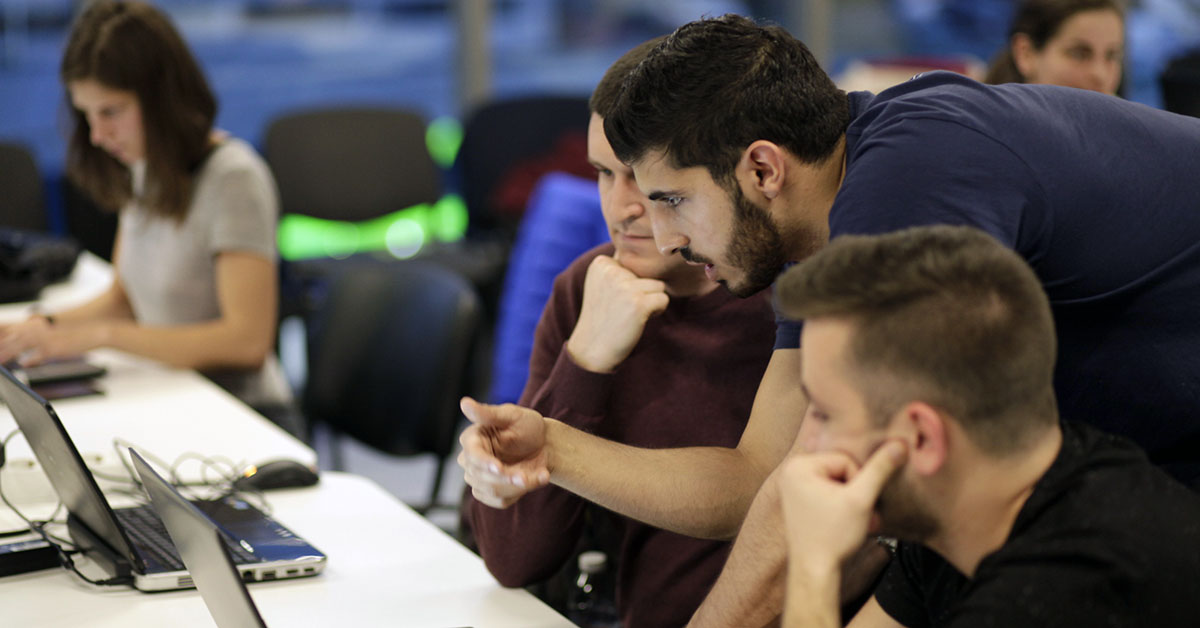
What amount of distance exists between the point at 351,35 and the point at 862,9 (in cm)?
259

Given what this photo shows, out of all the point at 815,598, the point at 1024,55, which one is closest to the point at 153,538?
the point at 815,598

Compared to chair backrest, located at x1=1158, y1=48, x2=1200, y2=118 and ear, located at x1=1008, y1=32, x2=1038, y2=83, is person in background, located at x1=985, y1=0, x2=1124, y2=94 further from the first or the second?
chair backrest, located at x1=1158, y1=48, x2=1200, y2=118

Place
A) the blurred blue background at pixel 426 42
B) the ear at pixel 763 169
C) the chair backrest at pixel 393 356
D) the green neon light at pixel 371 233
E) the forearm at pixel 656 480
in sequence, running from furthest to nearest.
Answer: the blurred blue background at pixel 426 42
the green neon light at pixel 371 233
the chair backrest at pixel 393 356
the forearm at pixel 656 480
the ear at pixel 763 169

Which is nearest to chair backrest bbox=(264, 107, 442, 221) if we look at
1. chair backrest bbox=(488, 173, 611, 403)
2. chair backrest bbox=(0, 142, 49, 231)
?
chair backrest bbox=(0, 142, 49, 231)

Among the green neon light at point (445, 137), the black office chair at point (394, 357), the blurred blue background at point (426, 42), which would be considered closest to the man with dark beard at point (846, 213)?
the black office chair at point (394, 357)

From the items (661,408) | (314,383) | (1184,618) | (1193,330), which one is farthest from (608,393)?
(314,383)

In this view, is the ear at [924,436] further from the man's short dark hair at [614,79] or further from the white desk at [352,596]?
the man's short dark hair at [614,79]

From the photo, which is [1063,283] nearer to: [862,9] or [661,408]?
[661,408]

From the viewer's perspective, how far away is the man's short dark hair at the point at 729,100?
1.46 m

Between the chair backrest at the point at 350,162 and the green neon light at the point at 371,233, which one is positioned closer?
the chair backrest at the point at 350,162

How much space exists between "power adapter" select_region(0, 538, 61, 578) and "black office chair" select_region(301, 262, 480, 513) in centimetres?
102

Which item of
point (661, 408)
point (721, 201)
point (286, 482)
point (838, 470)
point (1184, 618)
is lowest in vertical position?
point (286, 482)

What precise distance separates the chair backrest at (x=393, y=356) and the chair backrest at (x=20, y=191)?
209 cm

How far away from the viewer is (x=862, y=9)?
653 centimetres
